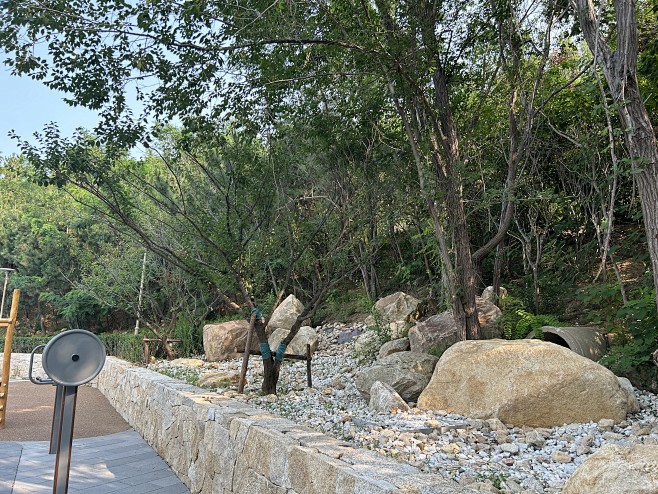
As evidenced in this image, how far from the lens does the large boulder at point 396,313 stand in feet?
28.3

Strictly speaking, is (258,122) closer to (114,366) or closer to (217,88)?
(217,88)

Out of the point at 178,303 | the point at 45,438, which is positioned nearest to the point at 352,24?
the point at 45,438

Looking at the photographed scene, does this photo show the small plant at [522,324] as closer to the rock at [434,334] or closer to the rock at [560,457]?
the rock at [434,334]

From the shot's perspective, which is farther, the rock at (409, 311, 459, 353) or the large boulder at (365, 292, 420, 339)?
the large boulder at (365, 292, 420, 339)

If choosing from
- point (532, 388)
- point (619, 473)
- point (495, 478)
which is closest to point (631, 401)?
point (532, 388)

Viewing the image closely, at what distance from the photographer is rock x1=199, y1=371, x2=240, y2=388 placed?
279 inches

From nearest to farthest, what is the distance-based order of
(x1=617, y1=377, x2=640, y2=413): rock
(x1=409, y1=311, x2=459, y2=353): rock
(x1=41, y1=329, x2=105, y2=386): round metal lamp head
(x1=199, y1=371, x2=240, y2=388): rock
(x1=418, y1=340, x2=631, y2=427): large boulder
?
1. (x1=41, y1=329, x2=105, y2=386): round metal lamp head
2. (x1=418, y1=340, x2=631, y2=427): large boulder
3. (x1=617, y1=377, x2=640, y2=413): rock
4. (x1=409, y1=311, x2=459, y2=353): rock
5. (x1=199, y1=371, x2=240, y2=388): rock

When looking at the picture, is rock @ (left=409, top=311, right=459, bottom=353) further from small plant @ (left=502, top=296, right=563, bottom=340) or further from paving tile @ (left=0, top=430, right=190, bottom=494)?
paving tile @ (left=0, top=430, right=190, bottom=494)

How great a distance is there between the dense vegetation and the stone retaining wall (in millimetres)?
1663

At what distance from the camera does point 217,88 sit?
6262 mm

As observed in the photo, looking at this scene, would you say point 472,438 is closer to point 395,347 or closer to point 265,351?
point 265,351

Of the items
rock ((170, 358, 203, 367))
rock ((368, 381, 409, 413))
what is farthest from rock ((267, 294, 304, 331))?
rock ((368, 381, 409, 413))

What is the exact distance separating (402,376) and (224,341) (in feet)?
19.4

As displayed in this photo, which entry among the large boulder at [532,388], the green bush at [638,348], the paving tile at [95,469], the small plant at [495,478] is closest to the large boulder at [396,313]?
the green bush at [638,348]
